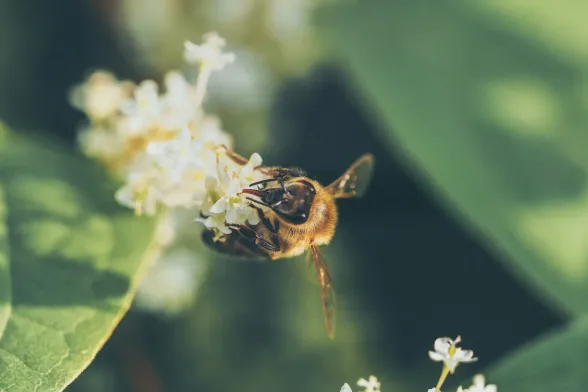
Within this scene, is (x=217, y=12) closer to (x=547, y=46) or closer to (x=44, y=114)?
(x=44, y=114)

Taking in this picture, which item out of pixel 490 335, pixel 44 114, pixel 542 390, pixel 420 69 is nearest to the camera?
pixel 542 390

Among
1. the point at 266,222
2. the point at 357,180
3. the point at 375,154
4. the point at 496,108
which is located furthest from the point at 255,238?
the point at 375,154

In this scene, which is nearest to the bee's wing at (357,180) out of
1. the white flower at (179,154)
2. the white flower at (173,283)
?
the white flower at (179,154)

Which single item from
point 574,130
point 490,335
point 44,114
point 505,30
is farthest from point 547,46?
point 44,114

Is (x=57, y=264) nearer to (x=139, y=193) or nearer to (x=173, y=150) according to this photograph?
(x=139, y=193)

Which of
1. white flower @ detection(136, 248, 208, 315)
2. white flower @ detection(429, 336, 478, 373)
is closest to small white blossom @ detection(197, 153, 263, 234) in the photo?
white flower @ detection(429, 336, 478, 373)

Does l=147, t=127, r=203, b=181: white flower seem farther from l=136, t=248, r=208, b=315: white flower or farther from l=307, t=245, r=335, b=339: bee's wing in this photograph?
l=136, t=248, r=208, b=315: white flower
